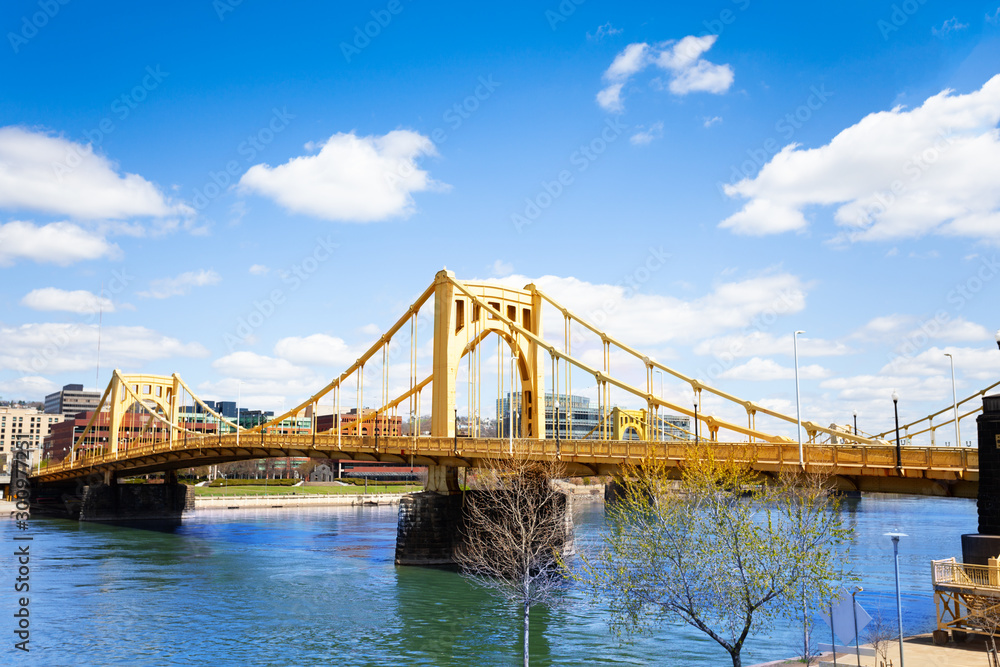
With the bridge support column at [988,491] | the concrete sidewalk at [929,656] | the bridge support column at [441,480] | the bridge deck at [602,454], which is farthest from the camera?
the bridge support column at [441,480]

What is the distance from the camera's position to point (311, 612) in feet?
131

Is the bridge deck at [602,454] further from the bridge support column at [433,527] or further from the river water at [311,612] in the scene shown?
the river water at [311,612]

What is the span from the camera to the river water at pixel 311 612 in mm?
31500

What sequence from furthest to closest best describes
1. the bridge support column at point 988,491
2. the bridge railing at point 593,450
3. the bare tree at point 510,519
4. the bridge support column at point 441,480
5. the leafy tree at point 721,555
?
the bridge support column at point 441,480
the bare tree at point 510,519
the bridge railing at point 593,450
the bridge support column at point 988,491
the leafy tree at point 721,555

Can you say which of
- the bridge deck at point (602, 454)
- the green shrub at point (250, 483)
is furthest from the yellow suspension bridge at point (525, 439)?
the green shrub at point (250, 483)

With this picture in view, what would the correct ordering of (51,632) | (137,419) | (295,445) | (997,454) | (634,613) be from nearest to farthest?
(634,613)
(997,454)
(51,632)
(295,445)
(137,419)

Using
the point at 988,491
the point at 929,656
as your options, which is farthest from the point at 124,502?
the point at 988,491

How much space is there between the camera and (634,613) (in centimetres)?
2533

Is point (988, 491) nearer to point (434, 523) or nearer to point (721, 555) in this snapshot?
point (721, 555)

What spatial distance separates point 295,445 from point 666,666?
3946 cm

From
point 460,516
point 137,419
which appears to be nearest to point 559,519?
point 460,516

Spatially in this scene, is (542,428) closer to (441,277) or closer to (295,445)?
(441,277)

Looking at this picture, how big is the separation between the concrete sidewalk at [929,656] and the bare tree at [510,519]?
1913 centimetres

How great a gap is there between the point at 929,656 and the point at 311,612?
26615 millimetres
